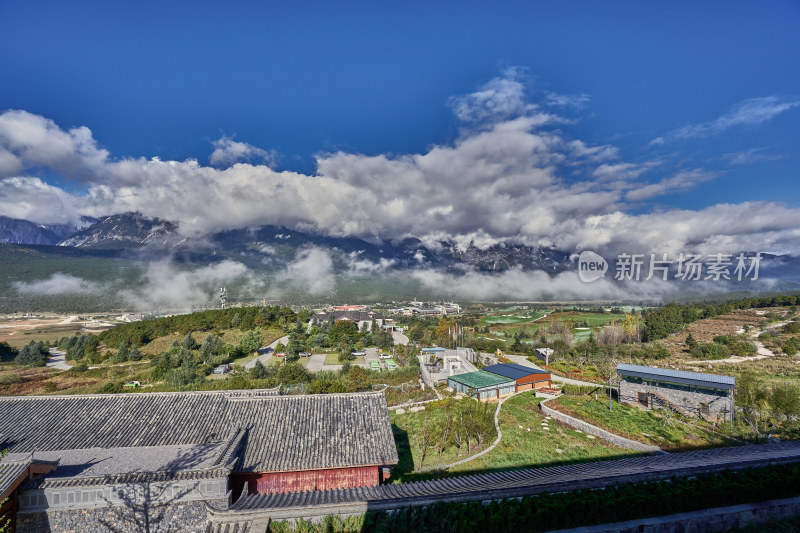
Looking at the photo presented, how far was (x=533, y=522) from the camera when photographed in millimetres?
6461

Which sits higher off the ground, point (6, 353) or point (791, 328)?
point (791, 328)

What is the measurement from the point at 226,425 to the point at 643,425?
60.8ft

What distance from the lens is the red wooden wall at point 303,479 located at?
33.1 ft

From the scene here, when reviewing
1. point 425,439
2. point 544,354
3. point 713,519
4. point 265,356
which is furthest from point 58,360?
point 713,519

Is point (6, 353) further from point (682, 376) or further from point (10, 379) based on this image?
point (682, 376)

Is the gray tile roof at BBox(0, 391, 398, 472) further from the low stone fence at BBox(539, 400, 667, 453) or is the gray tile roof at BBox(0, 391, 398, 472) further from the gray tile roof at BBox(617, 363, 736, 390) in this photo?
the gray tile roof at BBox(617, 363, 736, 390)

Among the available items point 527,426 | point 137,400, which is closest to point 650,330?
point 527,426

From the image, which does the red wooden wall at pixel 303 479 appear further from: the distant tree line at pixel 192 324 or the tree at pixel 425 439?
the distant tree line at pixel 192 324

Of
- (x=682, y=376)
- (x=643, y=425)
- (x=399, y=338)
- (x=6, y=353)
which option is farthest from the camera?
(x=399, y=338)

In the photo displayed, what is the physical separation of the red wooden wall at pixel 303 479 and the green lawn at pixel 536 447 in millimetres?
4646

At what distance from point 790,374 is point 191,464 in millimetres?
38506

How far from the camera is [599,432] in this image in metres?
17.0

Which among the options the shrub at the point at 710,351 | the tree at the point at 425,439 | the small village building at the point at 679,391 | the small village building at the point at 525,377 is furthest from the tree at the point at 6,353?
the shrub at the point at 710,351

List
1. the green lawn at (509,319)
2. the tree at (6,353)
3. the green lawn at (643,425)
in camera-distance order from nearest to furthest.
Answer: the green lawn at (643,425), the tree at (6,353), the green lawn at (509,319)
